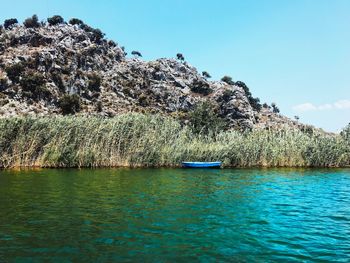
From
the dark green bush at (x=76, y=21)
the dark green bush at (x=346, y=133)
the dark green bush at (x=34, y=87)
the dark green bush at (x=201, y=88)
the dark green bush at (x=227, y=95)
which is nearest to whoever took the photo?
the dark green bush at (x=346, y=133)

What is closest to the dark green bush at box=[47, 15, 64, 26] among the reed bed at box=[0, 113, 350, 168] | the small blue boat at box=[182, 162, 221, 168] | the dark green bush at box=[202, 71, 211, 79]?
the dark green bush at box=[202, 71, 211, 79]

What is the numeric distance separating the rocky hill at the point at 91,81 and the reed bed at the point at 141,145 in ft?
178

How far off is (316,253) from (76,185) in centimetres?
1597

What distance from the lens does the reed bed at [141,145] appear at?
3359 cm

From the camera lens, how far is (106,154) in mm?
36594

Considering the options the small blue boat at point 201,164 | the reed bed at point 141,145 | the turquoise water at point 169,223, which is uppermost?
the reed bed at point 141,145

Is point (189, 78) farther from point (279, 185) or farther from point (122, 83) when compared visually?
point (279, 185)

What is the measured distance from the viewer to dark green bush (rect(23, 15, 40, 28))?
125688mm

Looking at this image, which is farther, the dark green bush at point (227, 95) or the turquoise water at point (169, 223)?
A: the dark green bush at point (227, 95)

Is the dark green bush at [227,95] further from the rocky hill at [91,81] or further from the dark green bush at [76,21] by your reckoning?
the dark green bush at [76,21]

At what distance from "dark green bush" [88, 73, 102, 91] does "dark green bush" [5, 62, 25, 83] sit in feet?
62.8

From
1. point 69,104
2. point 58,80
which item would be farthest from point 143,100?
point 69,104

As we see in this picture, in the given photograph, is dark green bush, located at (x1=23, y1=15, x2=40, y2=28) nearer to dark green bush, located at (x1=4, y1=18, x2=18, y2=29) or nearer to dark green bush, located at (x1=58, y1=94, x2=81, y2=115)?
dark green bush, located at (x1=4, y1=18, x2=18, y2=29)

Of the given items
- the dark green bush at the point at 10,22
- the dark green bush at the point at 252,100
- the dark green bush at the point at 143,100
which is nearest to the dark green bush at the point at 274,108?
the dark green bush at the point at 252,100
